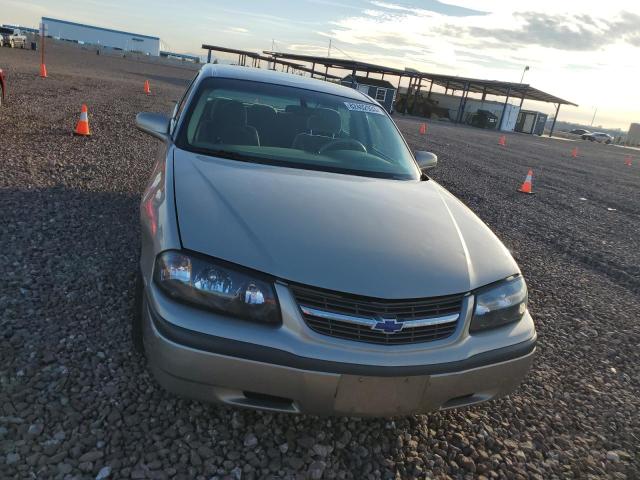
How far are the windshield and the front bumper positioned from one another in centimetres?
147

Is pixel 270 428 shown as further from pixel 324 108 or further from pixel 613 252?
pixel 613 252

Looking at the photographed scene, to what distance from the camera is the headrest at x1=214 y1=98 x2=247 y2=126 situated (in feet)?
11.5

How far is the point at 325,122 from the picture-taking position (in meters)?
3.86

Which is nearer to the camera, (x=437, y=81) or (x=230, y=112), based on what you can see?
(x=230, y=112)

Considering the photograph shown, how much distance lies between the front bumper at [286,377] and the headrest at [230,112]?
5.68 ft

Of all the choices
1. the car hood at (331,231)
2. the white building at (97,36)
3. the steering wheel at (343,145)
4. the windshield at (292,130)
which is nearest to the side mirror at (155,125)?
the windshield at (292,130)

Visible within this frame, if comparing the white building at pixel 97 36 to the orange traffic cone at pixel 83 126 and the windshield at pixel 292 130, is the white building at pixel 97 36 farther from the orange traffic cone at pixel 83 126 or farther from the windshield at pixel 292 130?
the windshield at pixel 292 130

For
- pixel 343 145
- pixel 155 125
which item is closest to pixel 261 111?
pixel 343 145

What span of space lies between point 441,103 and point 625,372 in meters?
54.5

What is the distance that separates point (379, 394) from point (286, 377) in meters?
0.39

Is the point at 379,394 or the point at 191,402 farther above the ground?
the point at 379,394

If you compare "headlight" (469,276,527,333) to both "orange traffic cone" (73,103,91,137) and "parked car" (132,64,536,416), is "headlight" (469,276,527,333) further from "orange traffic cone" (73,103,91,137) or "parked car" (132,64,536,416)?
"orange traffic cone" (73,103,91,137)

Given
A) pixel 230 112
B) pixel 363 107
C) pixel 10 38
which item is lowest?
pixel 10 38

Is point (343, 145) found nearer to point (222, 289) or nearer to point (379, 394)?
point (222, 289)
